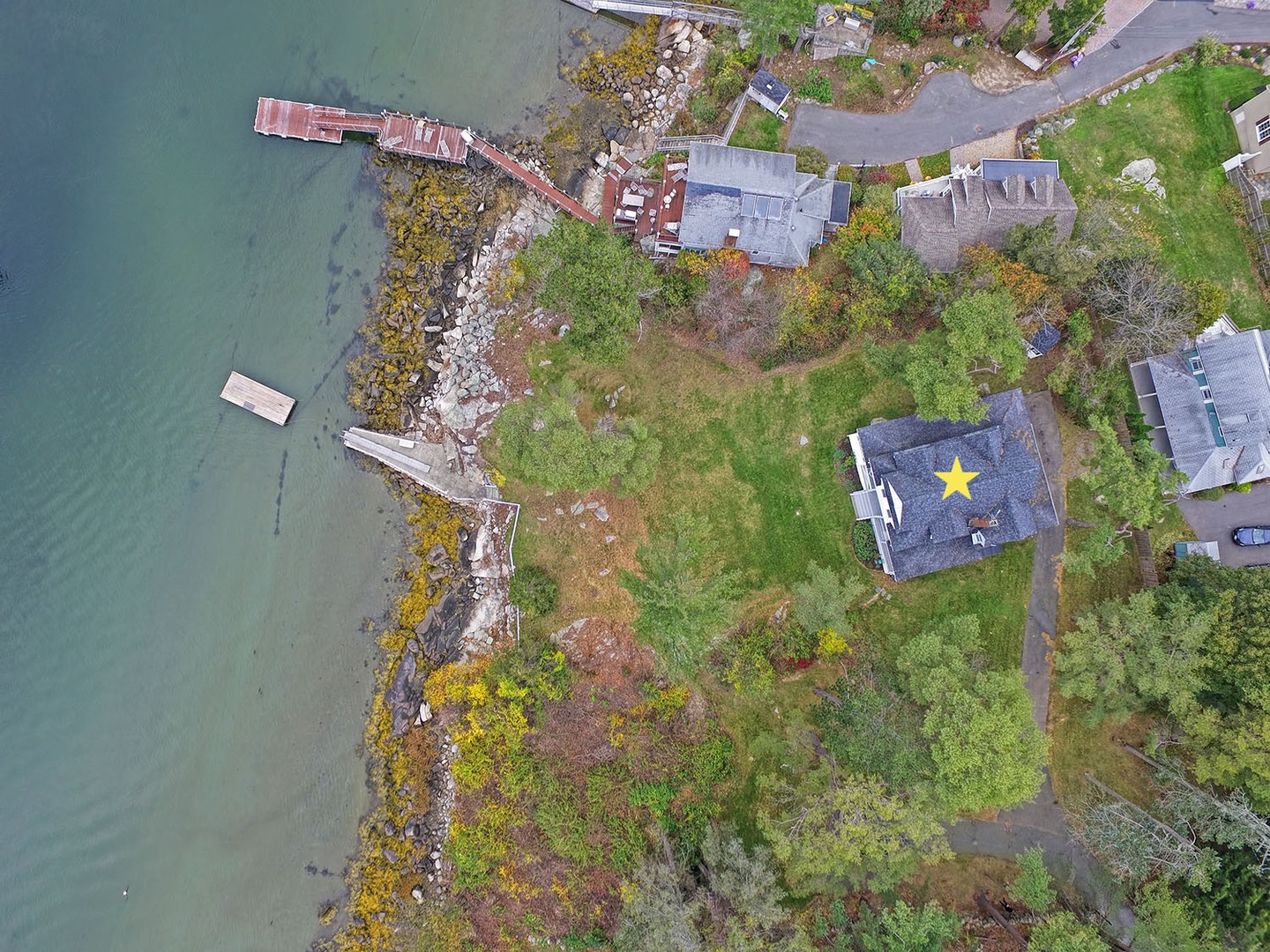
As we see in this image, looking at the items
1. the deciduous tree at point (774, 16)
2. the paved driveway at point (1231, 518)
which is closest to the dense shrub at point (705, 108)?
the deciduous tree at point (774, 16)

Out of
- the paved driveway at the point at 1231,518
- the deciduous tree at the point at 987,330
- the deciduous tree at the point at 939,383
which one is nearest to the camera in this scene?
the deciduous tree at the point at 987,330

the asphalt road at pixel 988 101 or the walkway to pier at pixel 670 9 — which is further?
the walkway to pier at pixel 670 9

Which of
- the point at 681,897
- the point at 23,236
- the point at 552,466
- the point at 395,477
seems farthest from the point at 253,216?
the point at 681,897

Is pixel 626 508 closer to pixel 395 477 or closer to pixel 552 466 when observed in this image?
pixel 552 466

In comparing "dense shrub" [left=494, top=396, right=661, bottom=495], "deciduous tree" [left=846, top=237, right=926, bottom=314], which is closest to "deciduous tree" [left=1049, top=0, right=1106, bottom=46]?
"deciduous tree" [left=846, top=237, right=926, bottom=314]

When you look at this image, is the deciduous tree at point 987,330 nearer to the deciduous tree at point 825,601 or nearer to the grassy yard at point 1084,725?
the grassy yard at point 1084,725

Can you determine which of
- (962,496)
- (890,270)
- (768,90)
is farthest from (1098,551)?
(768,90)

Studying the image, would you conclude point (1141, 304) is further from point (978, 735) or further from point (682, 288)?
point (682, 288)

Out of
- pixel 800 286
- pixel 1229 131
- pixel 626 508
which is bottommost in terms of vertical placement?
pixel 626 508
